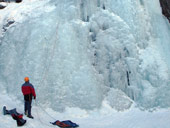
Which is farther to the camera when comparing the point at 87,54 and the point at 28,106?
the point at 87,54

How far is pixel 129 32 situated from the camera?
936cm

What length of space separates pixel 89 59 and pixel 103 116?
2.30 m

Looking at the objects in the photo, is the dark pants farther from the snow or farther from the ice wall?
the ice wall

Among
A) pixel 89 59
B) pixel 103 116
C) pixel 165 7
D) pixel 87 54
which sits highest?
pixel 165 7

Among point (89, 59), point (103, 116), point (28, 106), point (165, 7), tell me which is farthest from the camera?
point (165, 7)

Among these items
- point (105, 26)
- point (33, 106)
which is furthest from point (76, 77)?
point (105, 26)

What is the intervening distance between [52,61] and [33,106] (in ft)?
6.11

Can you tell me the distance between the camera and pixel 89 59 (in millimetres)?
8891

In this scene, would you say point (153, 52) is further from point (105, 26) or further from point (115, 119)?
point (115, 119)

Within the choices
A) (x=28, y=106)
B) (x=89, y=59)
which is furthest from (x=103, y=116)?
(x=28, y=106)

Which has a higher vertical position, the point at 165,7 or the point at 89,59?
the point at 165,7

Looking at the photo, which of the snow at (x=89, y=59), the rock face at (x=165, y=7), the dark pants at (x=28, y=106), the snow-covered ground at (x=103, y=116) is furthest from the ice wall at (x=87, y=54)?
the dark pants at (x=28, y=106)

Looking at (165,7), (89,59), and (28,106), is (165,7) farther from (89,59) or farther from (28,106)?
(28,106)

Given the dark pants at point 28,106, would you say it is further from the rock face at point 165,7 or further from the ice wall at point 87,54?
the rock face at point 165,7
